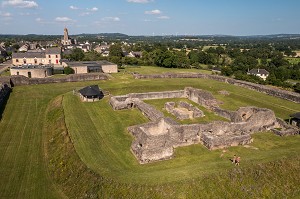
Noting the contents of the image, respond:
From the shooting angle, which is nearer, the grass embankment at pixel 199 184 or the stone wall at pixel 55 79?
the grass embankment at pixel 199 184

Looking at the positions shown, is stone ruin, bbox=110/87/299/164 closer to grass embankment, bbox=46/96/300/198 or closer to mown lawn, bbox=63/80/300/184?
mown lawn, bbox=63/80/300/184

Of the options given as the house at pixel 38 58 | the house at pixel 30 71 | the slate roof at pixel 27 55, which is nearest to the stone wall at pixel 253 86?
the house at pixel 30 71

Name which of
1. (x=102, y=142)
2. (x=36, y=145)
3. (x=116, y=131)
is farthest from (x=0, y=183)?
(x=116, y=131)

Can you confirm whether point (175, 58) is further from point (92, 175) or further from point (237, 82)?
point (92, 175)

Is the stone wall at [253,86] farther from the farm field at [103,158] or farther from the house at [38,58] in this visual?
the house at [38,58]

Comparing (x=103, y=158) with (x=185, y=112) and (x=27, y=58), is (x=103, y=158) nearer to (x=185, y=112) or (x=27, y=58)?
(x=185, y=112)
